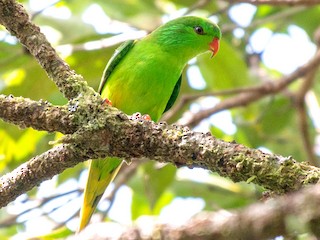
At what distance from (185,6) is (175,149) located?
320cm

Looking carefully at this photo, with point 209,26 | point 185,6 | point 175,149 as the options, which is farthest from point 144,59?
point 175,149

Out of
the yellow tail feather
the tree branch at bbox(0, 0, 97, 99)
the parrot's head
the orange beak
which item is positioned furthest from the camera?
the orange beak

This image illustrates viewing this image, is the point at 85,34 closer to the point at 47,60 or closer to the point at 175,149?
the point at 47,60

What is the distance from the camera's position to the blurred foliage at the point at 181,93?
4.23m

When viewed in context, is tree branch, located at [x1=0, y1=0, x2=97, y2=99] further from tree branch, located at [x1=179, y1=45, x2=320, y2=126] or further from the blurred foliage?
tree branch, located at [x1=179, y1=45, x2=320, y2=126]

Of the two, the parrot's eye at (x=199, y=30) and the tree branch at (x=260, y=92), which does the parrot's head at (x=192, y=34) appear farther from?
the tree branch at (x=260, y=92)

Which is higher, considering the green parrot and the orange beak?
the green parrot

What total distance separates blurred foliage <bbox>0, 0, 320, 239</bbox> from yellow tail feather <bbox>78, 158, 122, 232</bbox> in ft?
1.58

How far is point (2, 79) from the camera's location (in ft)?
14.7

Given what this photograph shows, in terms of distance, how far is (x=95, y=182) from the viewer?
3.44 meters

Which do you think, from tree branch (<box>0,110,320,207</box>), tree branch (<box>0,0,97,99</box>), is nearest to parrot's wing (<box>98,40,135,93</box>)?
tree branch (<box>0,0,97,99</box>)

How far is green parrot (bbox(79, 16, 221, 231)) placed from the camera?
345cm

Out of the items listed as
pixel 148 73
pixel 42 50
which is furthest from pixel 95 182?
pixel 42 50

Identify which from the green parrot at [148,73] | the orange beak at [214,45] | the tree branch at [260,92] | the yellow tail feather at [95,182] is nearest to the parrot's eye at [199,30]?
the green parrot at [148,73]
